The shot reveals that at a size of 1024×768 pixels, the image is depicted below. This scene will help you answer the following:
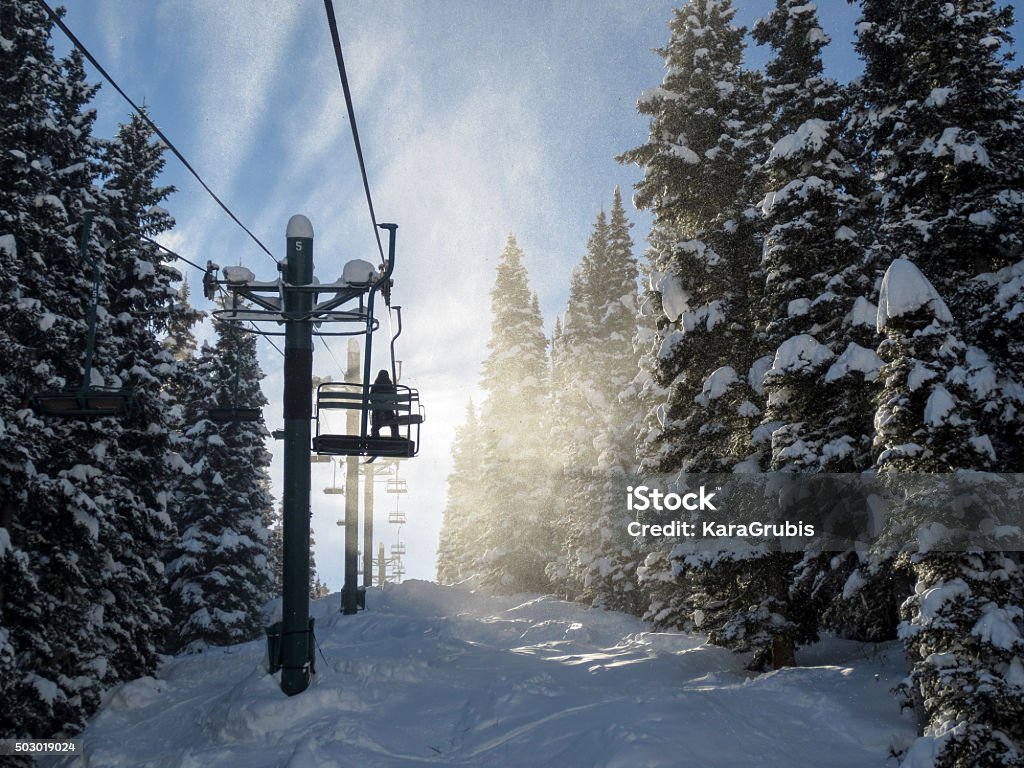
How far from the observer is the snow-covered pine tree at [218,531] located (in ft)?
86.3

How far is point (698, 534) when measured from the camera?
1491 cm

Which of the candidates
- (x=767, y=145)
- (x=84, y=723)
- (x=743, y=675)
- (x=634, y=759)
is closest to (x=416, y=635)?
(x=84, y=723)

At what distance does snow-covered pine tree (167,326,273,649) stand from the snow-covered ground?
10381 millimetres

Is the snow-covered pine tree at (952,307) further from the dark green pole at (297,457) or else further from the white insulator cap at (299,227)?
the white insulator cap at (299,227)

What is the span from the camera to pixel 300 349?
476 inches

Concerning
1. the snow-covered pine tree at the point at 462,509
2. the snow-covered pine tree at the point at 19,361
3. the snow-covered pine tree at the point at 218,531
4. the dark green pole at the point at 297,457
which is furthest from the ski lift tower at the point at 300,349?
the snow-covered pine tree at the point at 462,509

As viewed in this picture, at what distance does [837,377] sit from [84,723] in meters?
16.1

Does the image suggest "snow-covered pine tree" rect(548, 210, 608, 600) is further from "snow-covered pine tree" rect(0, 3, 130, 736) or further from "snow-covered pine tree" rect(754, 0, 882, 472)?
"snow-covered pine tree" rect(0, 3, 130, 736)

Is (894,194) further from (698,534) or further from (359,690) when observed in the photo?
(359,690)

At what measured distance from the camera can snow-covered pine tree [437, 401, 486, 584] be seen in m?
48.1

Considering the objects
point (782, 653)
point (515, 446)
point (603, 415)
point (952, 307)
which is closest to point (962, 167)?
point (952, 307)

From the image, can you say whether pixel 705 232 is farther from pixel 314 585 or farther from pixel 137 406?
pixel 314 585

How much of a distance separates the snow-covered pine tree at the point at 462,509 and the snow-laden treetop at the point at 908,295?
108 feet

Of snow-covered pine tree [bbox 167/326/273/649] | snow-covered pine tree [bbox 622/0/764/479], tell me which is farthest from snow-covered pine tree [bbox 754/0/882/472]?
snow-covered pine tree [bbox 167/326/273/649]
